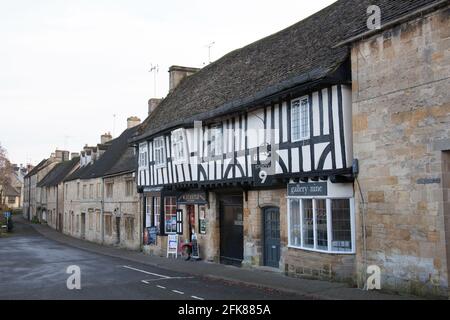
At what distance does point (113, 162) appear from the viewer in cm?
3516

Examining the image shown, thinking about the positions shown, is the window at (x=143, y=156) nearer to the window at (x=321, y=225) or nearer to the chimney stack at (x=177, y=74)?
the chimney stack at (x=177, y=74)

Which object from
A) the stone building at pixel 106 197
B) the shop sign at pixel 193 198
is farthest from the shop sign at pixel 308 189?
the stone building at pixel 106 197

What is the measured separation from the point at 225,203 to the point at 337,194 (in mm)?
7351

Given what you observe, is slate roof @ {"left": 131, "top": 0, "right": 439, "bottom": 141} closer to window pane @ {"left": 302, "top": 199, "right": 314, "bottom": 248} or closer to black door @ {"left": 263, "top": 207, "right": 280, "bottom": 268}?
window pane @ {"left": 302, "top": 199, "right": 314, "bottom": 248}

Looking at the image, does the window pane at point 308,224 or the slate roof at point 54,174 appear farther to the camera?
the slate roof at point 54,174

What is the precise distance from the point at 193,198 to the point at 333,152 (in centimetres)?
962

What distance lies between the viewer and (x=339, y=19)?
16656 mm

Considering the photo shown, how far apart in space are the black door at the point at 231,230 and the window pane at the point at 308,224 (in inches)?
173

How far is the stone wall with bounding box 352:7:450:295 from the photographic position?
34.5ft

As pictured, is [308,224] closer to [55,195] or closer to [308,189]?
[308,189]

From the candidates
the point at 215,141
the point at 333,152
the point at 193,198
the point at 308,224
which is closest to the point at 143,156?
the point at 193,198

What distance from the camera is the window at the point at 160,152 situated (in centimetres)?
2405
